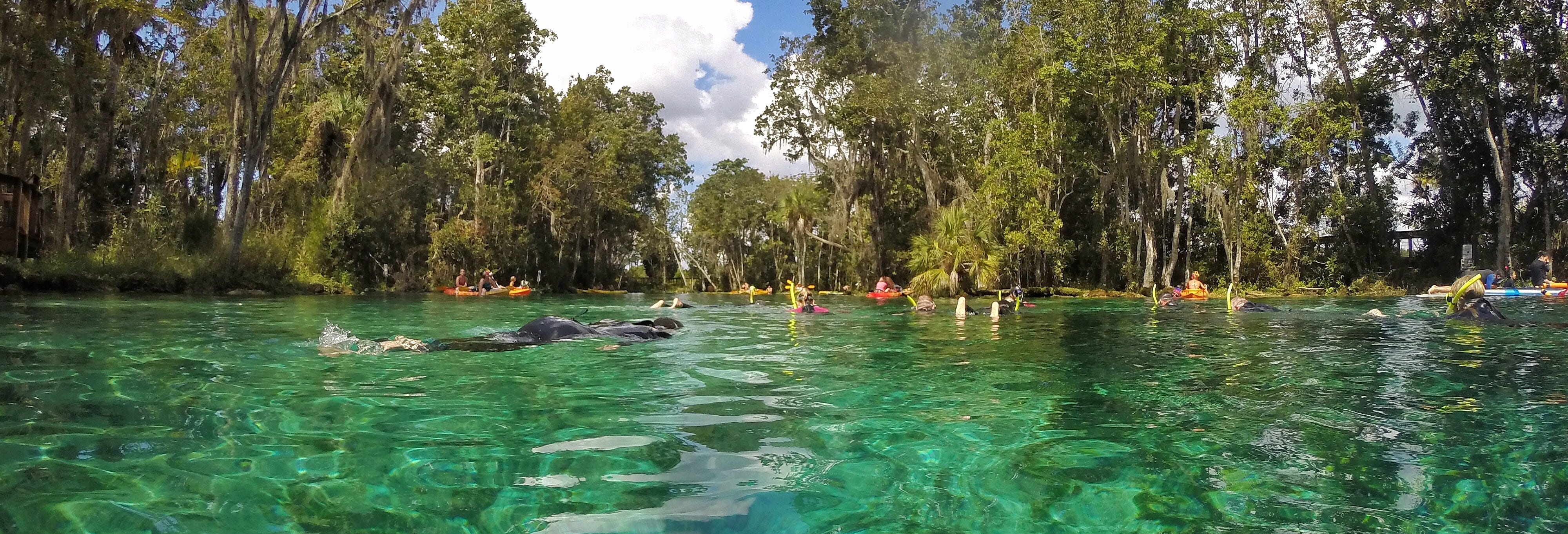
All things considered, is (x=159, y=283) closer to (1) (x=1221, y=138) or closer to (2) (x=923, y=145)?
(2) (x=923, y=145)

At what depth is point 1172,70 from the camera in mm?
29422

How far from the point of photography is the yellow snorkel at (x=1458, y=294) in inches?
494

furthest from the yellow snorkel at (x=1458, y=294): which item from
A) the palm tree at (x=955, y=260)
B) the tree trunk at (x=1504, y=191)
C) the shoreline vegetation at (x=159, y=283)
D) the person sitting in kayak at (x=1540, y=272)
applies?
the tree trunk at (x=1504, y=191)

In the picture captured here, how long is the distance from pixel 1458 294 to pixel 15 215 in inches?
1177

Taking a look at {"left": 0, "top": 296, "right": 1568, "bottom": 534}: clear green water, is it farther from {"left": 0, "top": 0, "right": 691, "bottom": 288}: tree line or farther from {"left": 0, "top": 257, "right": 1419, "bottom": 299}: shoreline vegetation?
{"left": 0, "top": 0, "right": 691, "bottom": 288}: tree line

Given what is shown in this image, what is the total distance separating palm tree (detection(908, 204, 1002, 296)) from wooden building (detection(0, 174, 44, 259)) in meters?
24.7

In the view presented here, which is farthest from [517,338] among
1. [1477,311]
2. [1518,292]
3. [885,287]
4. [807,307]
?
[1518,292]

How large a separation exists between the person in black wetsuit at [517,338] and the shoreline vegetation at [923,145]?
53.7 ft

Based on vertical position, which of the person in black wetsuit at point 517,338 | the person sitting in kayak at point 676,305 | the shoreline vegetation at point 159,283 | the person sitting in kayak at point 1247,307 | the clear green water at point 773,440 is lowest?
the clear green water at point 773,440

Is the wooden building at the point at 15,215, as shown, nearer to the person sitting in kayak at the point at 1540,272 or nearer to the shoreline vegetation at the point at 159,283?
the shoreline vegetation at the point at 159,283

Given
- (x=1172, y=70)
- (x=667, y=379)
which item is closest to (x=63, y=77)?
(x=667, y=379)

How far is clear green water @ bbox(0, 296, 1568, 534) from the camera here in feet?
10.1

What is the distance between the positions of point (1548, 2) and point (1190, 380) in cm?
3094

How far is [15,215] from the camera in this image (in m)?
20.0
